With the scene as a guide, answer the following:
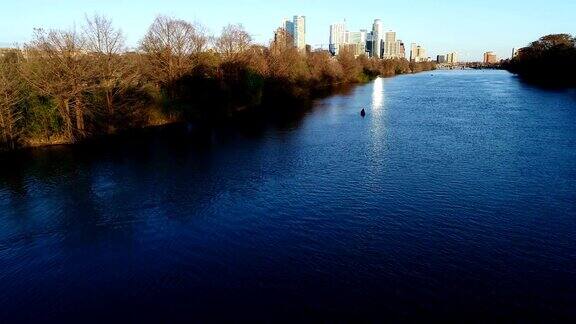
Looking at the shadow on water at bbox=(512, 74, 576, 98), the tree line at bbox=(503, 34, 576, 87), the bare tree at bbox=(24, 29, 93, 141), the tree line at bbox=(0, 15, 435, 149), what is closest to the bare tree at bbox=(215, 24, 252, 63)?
the tree line at bbox=(0, 15, 435, 149)

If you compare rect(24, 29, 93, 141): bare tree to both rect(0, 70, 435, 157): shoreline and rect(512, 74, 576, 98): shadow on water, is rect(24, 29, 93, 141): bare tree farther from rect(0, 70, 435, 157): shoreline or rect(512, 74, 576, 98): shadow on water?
rect(512, 74, 576, 98): shadow on water

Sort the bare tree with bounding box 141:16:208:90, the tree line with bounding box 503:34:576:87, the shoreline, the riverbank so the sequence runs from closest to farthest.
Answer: the shoreline
the riverbank
the bare tree with bounding box 141:16:208:90
the tree line with bounding box 503:34:576:87

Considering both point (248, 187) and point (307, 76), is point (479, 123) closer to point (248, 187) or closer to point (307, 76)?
point (248, 187)

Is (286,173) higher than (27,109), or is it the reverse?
(27,109)

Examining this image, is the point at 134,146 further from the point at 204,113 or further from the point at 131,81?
the point at 204,113

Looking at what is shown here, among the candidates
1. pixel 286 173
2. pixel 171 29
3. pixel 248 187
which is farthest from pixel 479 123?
pixel 171 29

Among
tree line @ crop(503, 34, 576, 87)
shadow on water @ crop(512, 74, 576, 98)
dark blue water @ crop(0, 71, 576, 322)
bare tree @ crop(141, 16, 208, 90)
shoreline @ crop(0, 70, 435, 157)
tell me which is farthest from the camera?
tree line @ crop(503, 34, 576, 87)
